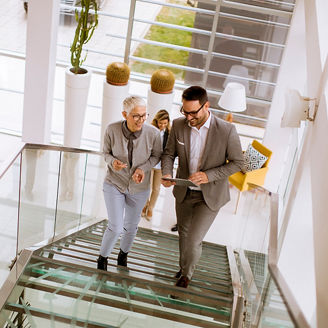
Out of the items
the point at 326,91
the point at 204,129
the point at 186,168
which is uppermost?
the point at 326,91

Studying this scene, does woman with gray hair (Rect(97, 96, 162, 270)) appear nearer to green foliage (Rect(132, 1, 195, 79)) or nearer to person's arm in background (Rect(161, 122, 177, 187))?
person's arm in background (Rect(161, 122, 177, 187))

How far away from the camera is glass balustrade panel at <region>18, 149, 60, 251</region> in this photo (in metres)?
4.90

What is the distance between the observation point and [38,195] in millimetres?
5516

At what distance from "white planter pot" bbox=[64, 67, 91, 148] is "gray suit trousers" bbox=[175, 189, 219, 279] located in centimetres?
458

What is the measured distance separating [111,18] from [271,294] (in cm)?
694

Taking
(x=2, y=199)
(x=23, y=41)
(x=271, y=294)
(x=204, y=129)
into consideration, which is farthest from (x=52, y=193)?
(x=23, y=41)

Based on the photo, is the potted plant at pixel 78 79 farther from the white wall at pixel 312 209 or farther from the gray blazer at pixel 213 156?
the gray blazer at pixel 213 156

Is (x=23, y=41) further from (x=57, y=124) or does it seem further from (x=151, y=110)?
(x=151, y=110)

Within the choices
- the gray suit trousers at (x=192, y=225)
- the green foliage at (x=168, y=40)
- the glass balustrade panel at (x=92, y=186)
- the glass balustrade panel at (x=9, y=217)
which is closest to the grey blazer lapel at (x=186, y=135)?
the gray suit trousers at (x=192, y=225)

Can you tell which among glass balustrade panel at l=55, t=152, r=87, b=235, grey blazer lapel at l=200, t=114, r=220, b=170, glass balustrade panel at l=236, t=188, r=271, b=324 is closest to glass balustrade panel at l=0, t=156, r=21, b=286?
glass balustrade panel at l=55, t=152, r=87, b=235

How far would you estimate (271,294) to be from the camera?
334cm

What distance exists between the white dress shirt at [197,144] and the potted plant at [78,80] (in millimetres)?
4632

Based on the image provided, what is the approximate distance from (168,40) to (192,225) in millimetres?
5489

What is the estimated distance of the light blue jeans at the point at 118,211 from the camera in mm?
4566
